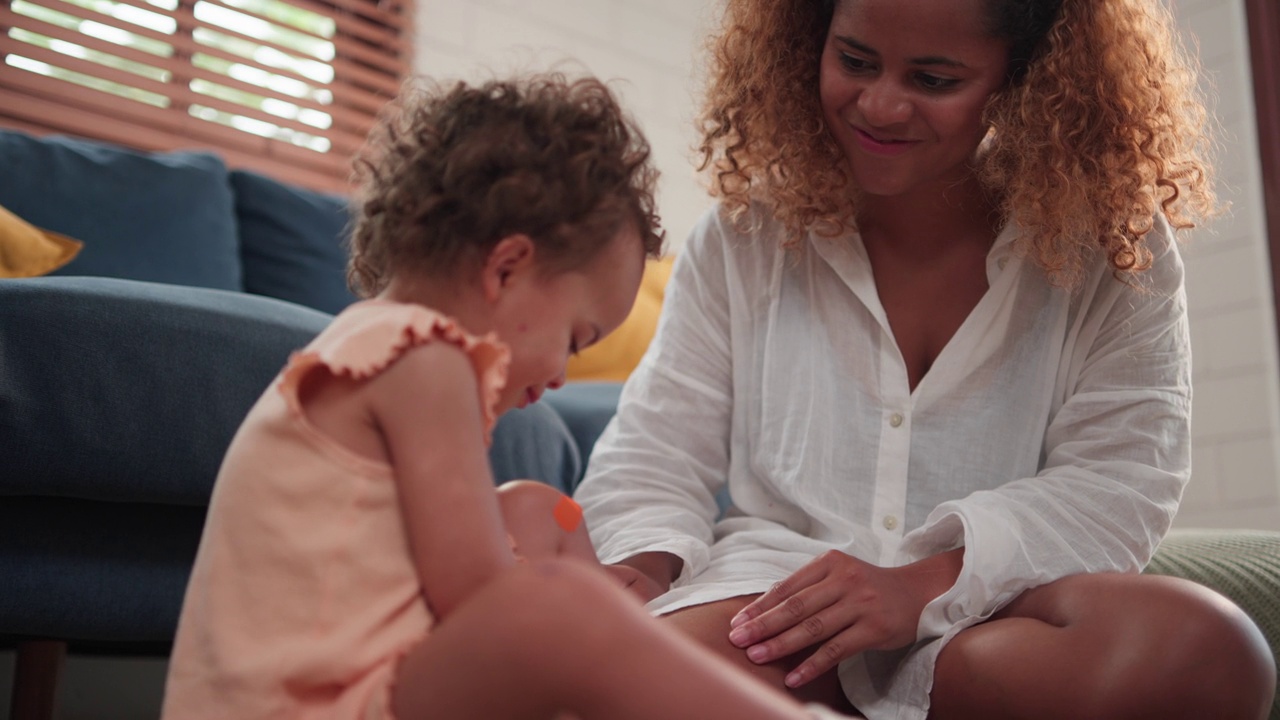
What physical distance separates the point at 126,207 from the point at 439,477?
1530mm

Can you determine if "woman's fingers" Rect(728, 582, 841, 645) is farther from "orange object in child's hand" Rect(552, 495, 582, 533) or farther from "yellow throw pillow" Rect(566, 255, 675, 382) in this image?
"yellow throw pillow" Rect(566, 255, 675, 382)

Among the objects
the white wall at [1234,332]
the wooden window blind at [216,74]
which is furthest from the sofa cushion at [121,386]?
the white wall at [1234,332]

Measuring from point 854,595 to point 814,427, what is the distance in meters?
0.28

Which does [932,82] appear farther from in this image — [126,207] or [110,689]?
[110,689]

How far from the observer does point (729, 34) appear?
1.46 meters

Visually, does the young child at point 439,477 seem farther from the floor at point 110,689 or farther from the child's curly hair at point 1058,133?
the floor at point 110,689

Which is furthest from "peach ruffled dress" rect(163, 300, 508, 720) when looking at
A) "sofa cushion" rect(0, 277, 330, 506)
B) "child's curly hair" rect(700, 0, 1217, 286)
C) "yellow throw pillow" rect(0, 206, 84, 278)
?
"yellow throw pillow" rect(0, 206, 84, 278)

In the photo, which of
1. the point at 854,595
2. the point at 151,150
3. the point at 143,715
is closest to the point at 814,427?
the point at 854,595

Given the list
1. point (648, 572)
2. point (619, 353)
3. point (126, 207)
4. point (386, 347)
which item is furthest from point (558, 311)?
point (619, 353)

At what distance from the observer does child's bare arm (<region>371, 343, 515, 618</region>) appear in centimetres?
72

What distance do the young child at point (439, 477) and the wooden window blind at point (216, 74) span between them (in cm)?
162

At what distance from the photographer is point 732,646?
41.9 inches

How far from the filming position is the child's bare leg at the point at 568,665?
64cm

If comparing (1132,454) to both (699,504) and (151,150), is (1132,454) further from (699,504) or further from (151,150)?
(151,150)
